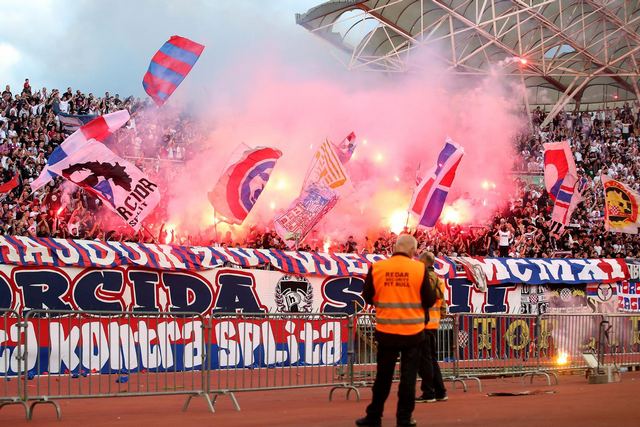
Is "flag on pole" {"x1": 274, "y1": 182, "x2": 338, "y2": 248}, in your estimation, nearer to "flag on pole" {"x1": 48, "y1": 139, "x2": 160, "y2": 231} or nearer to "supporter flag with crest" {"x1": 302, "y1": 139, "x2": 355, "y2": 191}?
"supporter flag with crest" {"x1": 302, "y1": 139, "x2": 355, "y2": 191}

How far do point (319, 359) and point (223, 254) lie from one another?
A: 14.5 feet

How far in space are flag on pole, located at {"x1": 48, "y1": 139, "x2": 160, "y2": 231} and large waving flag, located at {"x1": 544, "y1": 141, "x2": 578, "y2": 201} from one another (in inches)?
511

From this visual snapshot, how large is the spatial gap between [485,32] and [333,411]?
1129 inches

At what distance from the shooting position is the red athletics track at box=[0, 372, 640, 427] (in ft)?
32.3


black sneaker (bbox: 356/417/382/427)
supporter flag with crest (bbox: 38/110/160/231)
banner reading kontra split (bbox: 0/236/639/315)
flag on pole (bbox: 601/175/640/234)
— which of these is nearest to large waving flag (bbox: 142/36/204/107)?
supporter flag with crest (bbox: 38/110/160/231)

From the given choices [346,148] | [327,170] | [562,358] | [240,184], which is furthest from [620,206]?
[240,184]

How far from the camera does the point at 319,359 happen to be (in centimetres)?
1419

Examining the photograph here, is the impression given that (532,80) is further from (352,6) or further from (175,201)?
(175,201)

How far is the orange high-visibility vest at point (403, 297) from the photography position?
9.05m

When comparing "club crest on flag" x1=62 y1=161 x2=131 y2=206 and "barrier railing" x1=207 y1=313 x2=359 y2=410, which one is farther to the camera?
"club crest on flag" x1=62 y1=161 x2=131 y2=206

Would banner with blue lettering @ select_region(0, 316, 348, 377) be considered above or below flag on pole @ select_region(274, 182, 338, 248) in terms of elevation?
below

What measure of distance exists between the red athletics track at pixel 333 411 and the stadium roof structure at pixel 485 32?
25.0 meters

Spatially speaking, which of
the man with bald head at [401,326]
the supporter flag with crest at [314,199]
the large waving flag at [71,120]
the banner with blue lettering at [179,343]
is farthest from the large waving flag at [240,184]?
the man with bald head at [401,326]

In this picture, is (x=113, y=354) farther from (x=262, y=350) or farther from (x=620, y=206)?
(x=620, y=206)
